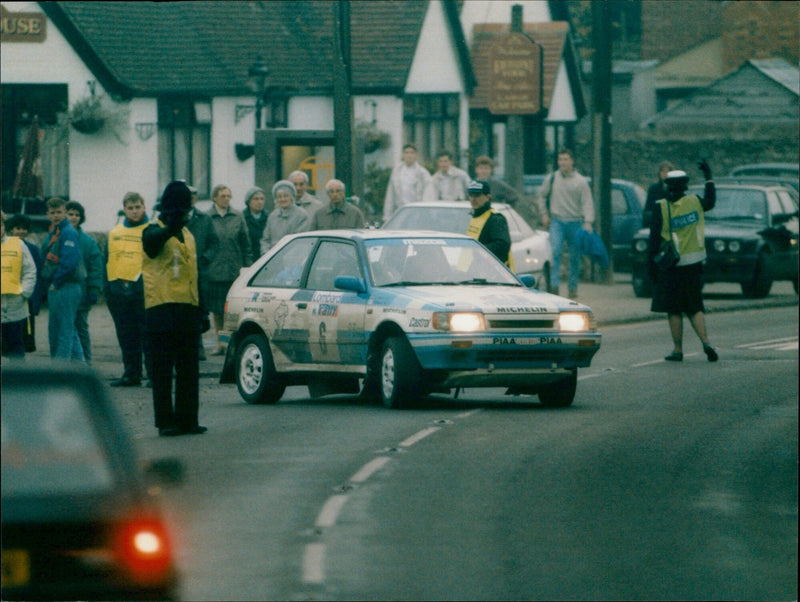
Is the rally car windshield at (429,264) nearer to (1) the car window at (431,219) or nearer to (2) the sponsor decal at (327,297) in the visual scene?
(2) the sponsor decal at (327,297)

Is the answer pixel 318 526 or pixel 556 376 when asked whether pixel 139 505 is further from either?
pixel 556 376

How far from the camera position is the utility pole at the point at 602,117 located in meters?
27.4

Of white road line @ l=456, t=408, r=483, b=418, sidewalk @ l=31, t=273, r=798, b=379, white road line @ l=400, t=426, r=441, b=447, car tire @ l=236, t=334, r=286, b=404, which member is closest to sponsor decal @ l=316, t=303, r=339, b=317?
car tire @ l=236, t=334, r=286, b=404

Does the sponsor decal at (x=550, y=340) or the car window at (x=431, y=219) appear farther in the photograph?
the car window at (x=431, y=219)

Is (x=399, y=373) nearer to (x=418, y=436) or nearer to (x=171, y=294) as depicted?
(x=418, y=436)

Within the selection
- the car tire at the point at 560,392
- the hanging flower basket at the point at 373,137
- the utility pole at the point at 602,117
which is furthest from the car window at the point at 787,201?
the car tire at the point at 560,392

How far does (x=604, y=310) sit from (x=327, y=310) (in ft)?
33.4

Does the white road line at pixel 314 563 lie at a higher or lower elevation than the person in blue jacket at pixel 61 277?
lower

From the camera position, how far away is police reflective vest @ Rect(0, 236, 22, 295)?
46.1 feet

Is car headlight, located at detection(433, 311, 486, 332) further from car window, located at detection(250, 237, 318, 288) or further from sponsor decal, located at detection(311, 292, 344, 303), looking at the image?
car window, located at detection(250, 237, 318, 288)

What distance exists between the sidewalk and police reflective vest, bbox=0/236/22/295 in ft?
7.74

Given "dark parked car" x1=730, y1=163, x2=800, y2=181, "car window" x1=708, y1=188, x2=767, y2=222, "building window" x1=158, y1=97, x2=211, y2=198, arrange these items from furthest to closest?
"dark parked car" x1=730, y1=163, x2=800, y2=181 < "building window" x1=158, y1=97, x2=211, y2=198 < "car window" x1=708, y1=188, x2=767, y2=222

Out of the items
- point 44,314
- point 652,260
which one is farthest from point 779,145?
point 652,260

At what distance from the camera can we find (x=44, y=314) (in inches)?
917
